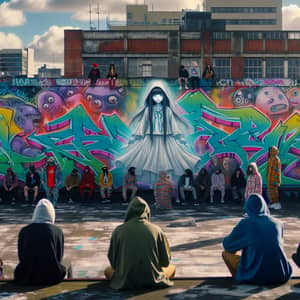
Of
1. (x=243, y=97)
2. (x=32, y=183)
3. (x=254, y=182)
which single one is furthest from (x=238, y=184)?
(x=32, y=183)

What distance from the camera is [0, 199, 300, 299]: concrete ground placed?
9.99 m

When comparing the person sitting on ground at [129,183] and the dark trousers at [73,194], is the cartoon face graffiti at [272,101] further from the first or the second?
the dark trousers at [73,194]

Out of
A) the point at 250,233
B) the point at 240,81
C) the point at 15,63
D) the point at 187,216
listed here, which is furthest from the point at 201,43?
the point at 15,63

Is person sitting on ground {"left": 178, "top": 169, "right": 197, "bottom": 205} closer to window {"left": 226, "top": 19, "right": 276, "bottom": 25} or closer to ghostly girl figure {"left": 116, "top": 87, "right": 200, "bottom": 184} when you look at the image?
ghostly girl figure {"left": 116, "top": 87, "right": 200, "bottom": 184}

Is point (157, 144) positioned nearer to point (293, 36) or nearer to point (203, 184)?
point (203, 184)

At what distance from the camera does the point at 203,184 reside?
63.1 feet

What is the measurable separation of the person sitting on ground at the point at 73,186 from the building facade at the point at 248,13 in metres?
103

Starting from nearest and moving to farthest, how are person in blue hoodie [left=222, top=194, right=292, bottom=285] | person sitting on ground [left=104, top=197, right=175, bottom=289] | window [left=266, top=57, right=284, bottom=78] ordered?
person sitting on ground [left=104, top=197, right=175, bottom=289]
person in blue hoodie [left=222, top=194, right=292, bottom=285]
window [left=266, top=57, right=284, bottom=78]

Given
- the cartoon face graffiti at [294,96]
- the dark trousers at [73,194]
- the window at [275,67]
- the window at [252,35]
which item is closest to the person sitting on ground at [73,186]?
the dark trousers at [73,194]

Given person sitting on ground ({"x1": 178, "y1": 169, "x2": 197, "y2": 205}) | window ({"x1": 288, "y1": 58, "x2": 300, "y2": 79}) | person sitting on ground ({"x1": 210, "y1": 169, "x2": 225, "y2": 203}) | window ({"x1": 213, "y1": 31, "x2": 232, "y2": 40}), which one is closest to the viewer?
person sitting on ground ({"x1": 210, "y1": 169, "x2": 225, "y2": 203})

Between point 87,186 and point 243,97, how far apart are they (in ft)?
19.7

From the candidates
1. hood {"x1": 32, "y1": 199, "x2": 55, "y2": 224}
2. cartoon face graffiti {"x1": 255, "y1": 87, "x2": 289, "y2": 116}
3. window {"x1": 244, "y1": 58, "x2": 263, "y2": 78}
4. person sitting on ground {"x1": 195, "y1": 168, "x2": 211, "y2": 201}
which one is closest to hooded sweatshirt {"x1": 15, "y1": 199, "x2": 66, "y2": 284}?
hood {"x1": 32, "y1": 199, "x2": 55, "y2": 224}

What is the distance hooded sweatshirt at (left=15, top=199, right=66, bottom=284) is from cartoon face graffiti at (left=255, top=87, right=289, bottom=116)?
535 inches

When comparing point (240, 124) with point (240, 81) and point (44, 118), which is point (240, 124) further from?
point (44, 118)
